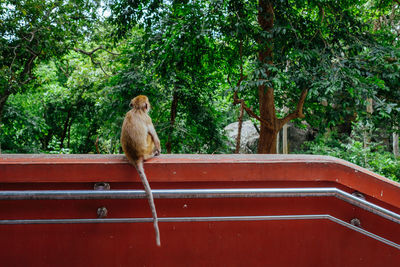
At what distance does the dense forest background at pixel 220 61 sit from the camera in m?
4.75

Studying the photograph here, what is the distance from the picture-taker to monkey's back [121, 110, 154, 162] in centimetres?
181

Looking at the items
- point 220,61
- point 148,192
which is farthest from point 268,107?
point 148,192

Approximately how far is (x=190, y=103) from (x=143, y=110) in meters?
4.98

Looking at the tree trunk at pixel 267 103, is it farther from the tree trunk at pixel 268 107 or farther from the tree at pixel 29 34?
the tree at pixel 29 34

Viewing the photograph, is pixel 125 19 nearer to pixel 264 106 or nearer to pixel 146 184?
pixel 264 106

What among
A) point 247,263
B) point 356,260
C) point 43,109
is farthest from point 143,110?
point 43,109

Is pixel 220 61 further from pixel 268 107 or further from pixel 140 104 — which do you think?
pixel 140 104

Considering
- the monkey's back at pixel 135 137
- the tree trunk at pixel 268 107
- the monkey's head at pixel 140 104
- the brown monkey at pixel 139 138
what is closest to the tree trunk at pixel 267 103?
the tree trunk at pixel 268 107

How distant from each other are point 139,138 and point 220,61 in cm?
499

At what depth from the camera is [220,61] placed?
6699 millimetres

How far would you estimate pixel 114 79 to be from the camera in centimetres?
700

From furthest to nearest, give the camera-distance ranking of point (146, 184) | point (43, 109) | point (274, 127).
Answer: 1. point (43, 109)
2. point (274, 127)
3. point (146, 184)

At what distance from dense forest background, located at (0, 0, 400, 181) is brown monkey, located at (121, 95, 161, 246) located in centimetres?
238

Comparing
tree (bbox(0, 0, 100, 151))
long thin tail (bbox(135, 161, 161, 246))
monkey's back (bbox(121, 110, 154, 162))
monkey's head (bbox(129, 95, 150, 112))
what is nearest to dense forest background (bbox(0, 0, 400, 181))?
tree (bbox(0, 0, 100, 151))
